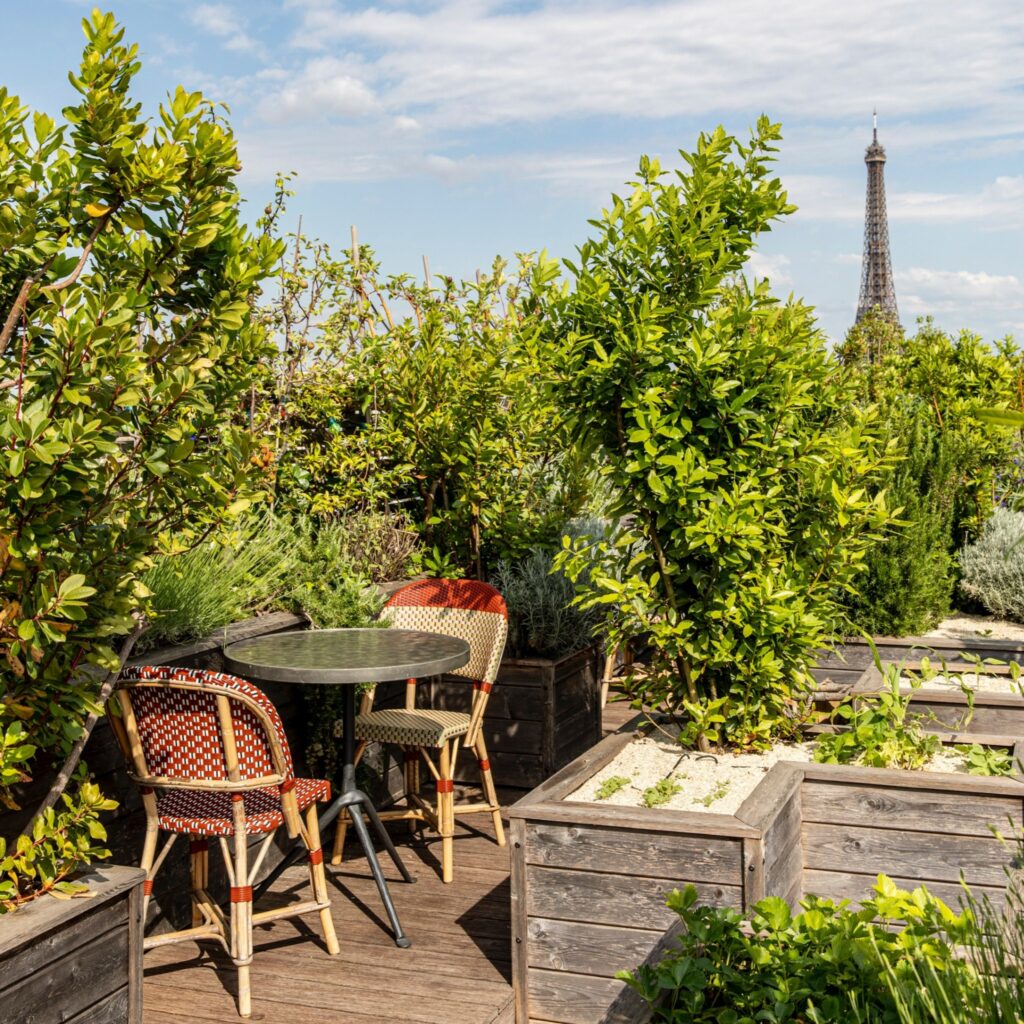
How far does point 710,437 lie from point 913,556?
2870 mm

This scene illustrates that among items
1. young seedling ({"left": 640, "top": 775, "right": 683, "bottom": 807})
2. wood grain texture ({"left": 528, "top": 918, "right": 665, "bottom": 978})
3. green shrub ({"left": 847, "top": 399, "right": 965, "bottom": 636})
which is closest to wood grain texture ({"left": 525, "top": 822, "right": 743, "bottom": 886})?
wood grain texture ({"left": 528, "top": 918, "right": 665, "bottom": 978})

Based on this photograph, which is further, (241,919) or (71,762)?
(241,919)

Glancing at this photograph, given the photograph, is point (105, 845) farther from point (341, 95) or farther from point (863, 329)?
point (863, 329)

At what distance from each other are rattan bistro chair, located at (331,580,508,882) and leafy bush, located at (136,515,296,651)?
0.57m

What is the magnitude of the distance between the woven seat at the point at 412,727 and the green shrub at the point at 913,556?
2.21m

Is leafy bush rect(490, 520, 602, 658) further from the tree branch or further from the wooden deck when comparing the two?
the tree branch

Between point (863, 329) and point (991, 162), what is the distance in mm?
10778

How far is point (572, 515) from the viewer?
6.49 m

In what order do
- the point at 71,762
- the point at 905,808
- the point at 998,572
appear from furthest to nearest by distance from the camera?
the point at 998,572
the point at 905,808
the point at 71,762

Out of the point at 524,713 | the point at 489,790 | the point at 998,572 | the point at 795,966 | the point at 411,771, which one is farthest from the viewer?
the point at 998,572

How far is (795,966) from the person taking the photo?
2057 mm

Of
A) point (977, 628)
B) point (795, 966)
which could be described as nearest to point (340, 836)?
point (795, 966)

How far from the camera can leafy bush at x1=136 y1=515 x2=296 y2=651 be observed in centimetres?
425

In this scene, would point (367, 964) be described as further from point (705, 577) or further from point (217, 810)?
point (705, 577)
